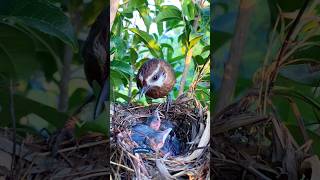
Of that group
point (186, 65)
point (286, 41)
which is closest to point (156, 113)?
point (186, 65)

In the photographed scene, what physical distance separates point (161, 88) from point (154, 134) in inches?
9.1

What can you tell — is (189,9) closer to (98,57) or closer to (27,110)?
(98,57)

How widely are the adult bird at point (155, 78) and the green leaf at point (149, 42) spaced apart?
0.04 m

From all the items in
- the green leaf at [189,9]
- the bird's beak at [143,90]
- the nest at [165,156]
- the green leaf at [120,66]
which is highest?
the green leaf at [189,9]

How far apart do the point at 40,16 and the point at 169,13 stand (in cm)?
78

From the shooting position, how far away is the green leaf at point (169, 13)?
241cm

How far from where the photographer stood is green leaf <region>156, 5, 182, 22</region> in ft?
7.91

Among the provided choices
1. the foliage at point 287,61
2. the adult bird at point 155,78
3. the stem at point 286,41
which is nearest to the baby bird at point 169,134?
the adult bird at point 155,78

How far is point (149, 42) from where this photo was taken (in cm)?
243

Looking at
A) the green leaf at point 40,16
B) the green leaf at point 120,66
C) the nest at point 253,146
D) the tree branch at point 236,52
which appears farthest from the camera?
the green leaf at point 120,66

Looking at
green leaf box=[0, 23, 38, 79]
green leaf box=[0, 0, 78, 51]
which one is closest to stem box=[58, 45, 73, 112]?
green leaf box=[0, 23, 38, 79]

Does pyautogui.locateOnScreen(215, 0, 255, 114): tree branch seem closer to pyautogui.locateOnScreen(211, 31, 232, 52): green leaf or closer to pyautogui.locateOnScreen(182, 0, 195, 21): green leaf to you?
pyautogui.locateOnScreen(211, 31, 232, 52): green leaf

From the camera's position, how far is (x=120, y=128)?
2.46 meters

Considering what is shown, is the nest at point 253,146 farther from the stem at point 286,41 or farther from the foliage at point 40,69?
the foliage at point 40,69
